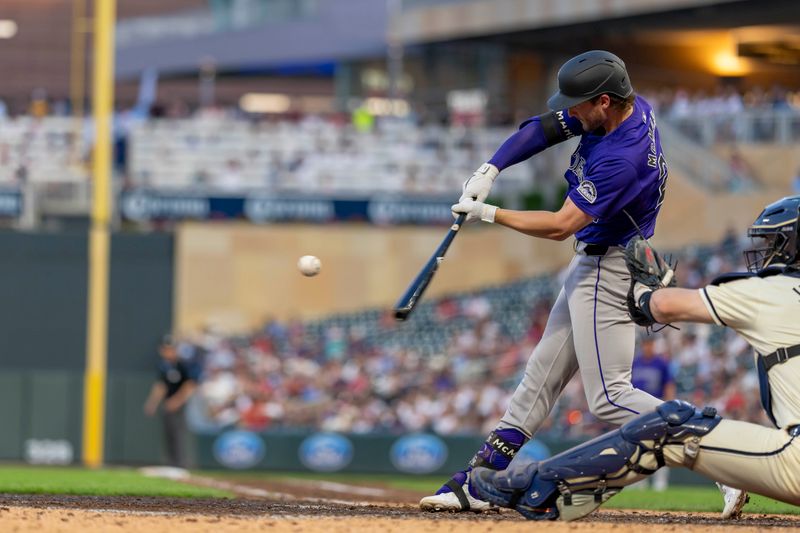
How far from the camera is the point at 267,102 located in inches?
1740

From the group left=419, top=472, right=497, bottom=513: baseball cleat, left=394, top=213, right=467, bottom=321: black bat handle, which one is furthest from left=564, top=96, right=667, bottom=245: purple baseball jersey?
left=419, top=472, right=497, bottom=513: baseball cleat

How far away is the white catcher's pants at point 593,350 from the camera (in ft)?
19.4

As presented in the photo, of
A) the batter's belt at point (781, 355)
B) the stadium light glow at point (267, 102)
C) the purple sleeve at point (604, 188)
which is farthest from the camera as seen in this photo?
the stadium light glow at point (267, 102)

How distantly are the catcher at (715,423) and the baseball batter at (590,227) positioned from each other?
0.43 m

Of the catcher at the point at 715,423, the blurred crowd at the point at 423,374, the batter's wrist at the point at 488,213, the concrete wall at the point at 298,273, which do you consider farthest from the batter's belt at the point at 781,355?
the concrete wall at the point at 298,273

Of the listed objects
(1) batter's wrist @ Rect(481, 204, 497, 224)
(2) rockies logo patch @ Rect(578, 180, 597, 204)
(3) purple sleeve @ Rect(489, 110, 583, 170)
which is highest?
(3) purple sleeve @ Rect(489, 110, 583, 170)

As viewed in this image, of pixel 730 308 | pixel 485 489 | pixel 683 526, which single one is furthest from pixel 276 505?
pixel 730 308

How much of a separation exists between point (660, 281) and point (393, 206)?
694 inches

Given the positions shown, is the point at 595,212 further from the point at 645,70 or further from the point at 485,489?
the point at 645,70

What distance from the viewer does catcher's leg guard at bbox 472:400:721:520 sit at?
5246 mm

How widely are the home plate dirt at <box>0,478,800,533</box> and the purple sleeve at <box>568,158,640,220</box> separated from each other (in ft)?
4.29

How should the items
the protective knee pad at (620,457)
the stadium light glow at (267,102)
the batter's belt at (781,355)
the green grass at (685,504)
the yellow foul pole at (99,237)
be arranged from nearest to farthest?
the batter's belt at (781,355)
the protective knee pad at (620,457)
the green grass at (685,504)
the yellow foul pole at (99,237)
the stadium light glow at (267,102)

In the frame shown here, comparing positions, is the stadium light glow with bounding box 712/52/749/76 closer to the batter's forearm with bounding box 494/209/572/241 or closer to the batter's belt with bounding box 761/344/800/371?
the batter's forearm with bounding box 494/209/572/241

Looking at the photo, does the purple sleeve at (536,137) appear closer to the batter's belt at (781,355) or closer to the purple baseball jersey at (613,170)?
the purple baseball jersey at (613,170)
